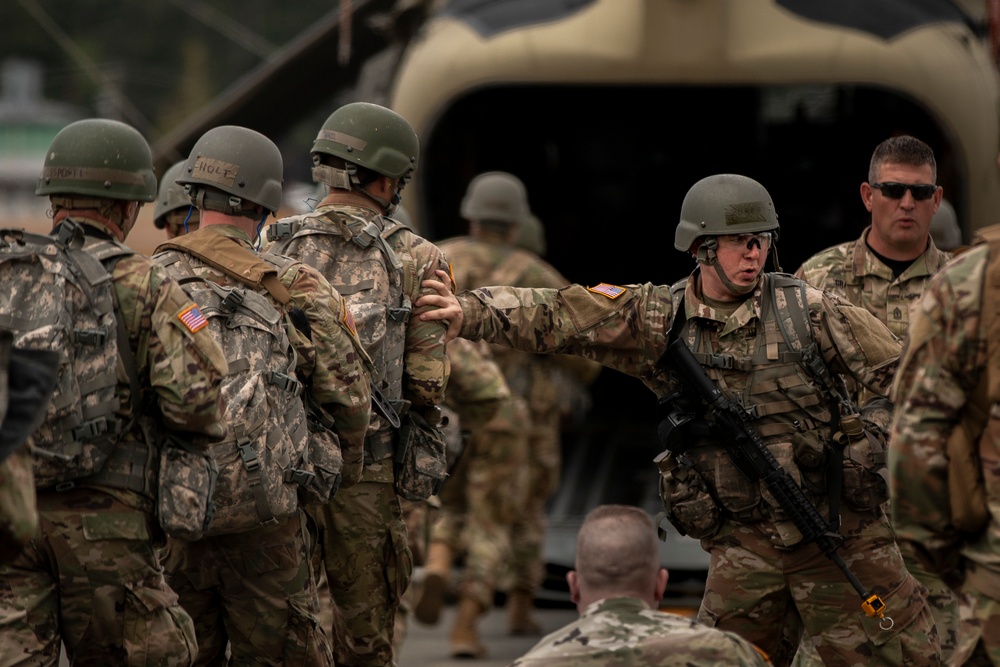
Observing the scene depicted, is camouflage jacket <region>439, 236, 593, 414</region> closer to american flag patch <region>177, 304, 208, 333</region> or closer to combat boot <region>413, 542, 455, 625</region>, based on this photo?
combat boot <region>413, 542, 455, 625</region>

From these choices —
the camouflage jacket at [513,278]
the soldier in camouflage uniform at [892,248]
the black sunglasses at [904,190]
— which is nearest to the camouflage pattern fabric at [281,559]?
the soldier in camouflage uniform at [892,248]

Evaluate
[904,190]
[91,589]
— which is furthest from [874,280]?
[91,589]

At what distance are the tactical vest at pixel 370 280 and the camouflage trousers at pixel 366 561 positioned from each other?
14cm

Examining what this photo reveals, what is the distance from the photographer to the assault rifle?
543cm

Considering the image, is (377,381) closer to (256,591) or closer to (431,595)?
(256,591)

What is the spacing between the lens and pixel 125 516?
15.4ft

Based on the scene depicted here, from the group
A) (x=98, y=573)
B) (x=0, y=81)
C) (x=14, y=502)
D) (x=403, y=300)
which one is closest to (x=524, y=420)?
(x=403, y=300)

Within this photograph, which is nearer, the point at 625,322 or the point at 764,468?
the point at 764,468

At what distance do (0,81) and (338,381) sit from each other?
42.6m

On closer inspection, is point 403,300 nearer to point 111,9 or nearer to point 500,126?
point 500,126

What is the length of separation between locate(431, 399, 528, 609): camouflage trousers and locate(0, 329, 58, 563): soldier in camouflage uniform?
4.81 m

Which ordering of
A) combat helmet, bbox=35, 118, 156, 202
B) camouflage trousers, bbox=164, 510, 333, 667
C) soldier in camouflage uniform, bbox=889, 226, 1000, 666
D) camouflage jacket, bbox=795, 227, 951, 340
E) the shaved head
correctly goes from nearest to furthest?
the shaved head, soldier in camouflage uniform, bbox=889, 226, 1000, 666, combat helmet, bbox=35, 118, 156, 202, camouflage trousers, bbox=164, 510, 333, 667, camouflage jacket, bbox=795, 227, 951, 340

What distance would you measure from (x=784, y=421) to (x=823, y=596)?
21.8 inches

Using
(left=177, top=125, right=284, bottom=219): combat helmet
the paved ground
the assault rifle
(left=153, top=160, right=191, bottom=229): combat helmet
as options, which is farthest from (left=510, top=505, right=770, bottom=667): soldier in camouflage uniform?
the paved ground
